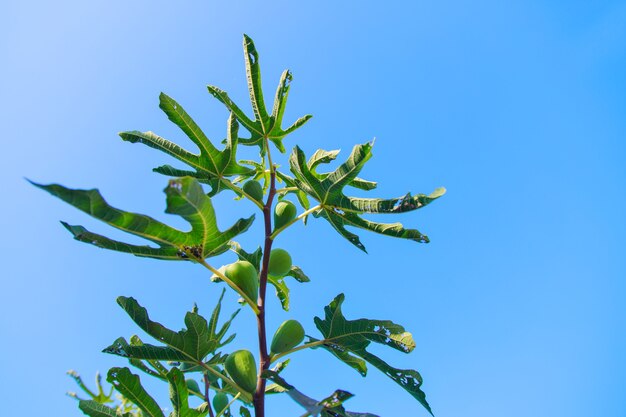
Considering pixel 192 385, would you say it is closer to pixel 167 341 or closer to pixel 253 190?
pixel 167 341

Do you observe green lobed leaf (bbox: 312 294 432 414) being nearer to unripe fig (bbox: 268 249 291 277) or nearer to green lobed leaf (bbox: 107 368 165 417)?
unripe fig (bbox: 268 249 291 277)

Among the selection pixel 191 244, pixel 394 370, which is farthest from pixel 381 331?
pixel 191 244

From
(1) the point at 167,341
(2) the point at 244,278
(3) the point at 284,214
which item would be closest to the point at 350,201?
(3) the point at 284,214

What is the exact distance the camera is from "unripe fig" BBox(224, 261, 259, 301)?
2088 mm

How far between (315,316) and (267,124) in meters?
1.17

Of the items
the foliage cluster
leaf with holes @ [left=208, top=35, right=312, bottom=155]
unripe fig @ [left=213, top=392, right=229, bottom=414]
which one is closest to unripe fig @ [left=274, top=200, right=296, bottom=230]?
the foliage cluster

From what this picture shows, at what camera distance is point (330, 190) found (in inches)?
87.7

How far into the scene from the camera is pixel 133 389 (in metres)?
2.11

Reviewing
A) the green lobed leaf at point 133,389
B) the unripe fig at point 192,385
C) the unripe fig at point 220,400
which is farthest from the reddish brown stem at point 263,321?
the unripe fig at point 192,385

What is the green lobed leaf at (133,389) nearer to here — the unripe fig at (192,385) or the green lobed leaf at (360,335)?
the unripe fig at (192,385)

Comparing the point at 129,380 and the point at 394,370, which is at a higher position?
the point at 394,370

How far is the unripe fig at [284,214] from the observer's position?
228 cm

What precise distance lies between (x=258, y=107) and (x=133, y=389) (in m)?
1.65

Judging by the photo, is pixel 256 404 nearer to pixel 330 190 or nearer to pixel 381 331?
pixel 381 331
